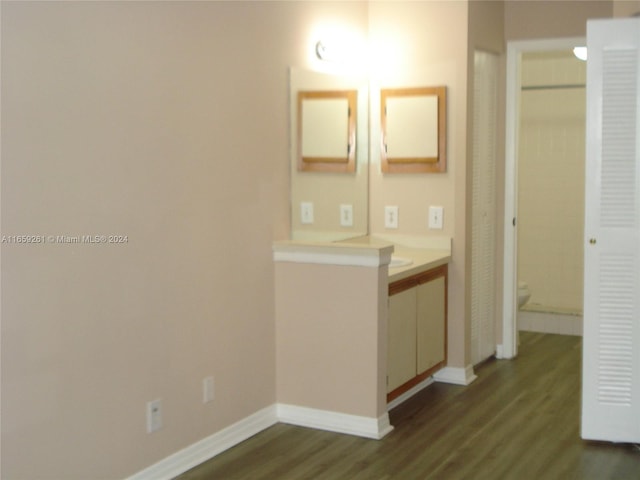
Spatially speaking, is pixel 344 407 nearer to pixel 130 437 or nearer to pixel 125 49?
pixel 130 437

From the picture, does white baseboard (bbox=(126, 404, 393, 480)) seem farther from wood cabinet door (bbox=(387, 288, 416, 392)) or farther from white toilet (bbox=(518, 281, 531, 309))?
white toilet (bbox=(518, 281, 531, 309))

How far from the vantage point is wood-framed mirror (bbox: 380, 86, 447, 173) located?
5156mm

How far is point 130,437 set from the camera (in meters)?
3.44

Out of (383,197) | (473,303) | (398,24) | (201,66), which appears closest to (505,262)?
(473,303)

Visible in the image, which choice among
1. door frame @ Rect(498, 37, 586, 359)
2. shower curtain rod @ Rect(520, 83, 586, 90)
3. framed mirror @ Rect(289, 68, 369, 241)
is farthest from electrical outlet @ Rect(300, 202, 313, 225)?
shower curtain rod @ Rect(520, 83, 586, 90)

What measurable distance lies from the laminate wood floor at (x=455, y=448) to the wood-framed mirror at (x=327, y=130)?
1.41 m

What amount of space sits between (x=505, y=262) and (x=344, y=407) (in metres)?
2.01

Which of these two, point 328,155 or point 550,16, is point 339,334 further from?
point 550,16

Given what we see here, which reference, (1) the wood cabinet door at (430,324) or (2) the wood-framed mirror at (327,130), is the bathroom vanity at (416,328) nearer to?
(1) the wood cabinet door at (430,324)

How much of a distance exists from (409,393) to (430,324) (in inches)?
16.3

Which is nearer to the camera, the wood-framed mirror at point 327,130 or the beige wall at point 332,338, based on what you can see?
the beige wall at point 332,338

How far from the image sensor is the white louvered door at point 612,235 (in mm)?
3975

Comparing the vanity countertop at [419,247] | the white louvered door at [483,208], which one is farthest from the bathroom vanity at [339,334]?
the white louvered door at [483,208]

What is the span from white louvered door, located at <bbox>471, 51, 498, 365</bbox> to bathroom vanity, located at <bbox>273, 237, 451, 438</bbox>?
3.64ft
